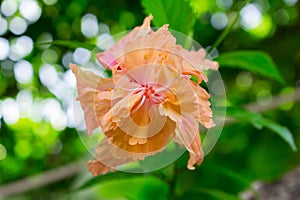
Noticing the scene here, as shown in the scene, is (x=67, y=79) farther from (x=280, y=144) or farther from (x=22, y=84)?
(x=280, y=144)

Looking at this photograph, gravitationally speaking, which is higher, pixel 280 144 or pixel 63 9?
pixel 63 9

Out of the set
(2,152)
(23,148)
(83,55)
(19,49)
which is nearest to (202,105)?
(83,55)

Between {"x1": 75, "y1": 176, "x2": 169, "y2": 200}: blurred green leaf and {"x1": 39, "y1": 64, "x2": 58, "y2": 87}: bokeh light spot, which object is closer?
{"x1": 75, "y1": 176, "x2": 169, "y2": 200}: blurred green leaf

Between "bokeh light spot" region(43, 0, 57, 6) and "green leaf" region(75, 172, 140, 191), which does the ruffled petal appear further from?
"bokeh light spot" region(43, 0, 57, 6)

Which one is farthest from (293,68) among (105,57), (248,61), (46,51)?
(105,57)

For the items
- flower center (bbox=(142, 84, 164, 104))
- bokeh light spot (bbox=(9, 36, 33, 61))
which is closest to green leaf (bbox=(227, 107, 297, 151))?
flower center (bbox=(142, 84, 164, 104))

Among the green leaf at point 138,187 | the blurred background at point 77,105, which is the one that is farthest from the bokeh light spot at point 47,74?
the green leaf at point 138,187

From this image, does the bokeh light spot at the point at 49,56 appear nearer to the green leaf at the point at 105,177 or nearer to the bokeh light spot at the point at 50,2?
the bokeh light spot at the point at 50,2
